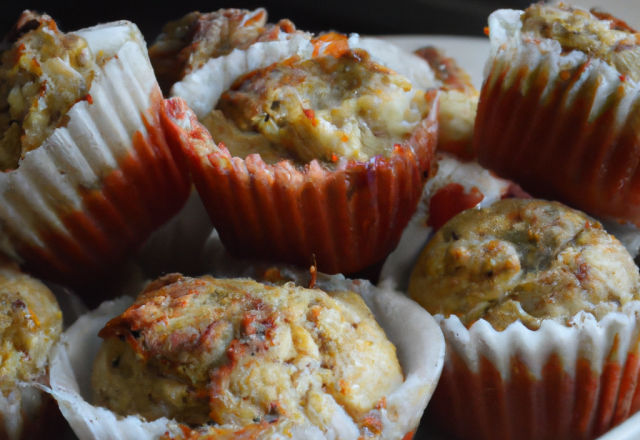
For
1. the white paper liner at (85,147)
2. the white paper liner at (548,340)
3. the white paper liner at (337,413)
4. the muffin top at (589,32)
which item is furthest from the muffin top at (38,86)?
the muffin top at (589,32)

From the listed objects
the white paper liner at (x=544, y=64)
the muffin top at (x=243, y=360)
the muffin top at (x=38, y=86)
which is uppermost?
the muffin top at (x=38, y=86)

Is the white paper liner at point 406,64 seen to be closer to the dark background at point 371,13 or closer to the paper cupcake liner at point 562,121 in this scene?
the paper cupcake liner at point 562,121

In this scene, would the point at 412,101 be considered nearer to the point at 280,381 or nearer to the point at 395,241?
the point at 395,241

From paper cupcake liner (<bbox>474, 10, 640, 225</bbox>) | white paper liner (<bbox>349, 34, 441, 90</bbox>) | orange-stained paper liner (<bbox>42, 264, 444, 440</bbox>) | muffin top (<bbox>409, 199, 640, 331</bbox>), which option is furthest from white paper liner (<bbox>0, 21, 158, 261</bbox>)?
paper cupcake liner (<bbox>474, 10, 640, 225</bbox>)

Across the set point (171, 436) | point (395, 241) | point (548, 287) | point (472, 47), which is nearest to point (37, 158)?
point (171, 436)

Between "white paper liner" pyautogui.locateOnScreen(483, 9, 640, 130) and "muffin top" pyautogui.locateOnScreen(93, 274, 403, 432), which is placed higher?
"white paper liner" pyautogui.locateOnScreen(483, 9, 640, 130)

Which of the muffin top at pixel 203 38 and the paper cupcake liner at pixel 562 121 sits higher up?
the muffin top at pixel 203 38

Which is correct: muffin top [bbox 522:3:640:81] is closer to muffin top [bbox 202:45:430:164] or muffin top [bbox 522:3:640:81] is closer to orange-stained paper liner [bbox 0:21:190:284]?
muffin top [bbox 202:45:430:164]
